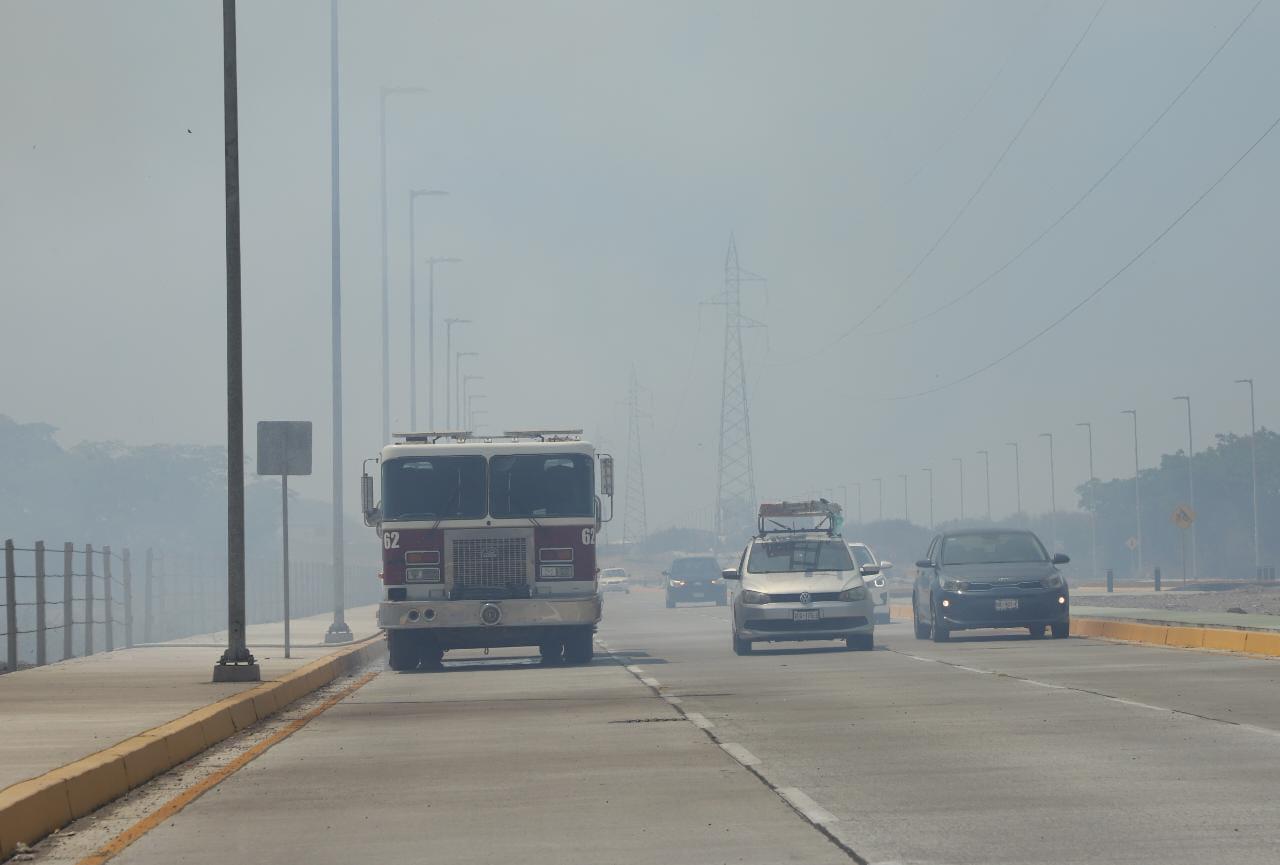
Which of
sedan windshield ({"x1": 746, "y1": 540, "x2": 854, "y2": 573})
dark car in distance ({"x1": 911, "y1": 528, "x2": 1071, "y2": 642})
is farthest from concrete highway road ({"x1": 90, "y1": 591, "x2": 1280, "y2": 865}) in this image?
dark car in distance ({"x1": 911, "y1": 528, "x2": 1071, "y2": 642})

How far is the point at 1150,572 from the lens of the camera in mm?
169000

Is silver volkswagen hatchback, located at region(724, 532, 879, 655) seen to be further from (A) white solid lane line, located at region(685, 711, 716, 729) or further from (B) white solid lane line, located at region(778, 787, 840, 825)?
(B) white solid lane line, located at region(778, 787, 840, 825)

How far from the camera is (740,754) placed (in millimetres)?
14078

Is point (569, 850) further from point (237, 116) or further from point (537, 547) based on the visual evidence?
point (537, 547)

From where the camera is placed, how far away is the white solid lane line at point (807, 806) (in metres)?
10.5

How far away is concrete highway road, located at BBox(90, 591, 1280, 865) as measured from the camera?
383 inches

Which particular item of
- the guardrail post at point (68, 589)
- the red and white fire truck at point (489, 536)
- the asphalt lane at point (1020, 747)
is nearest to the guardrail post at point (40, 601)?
the guardrail post at point (68, 589)

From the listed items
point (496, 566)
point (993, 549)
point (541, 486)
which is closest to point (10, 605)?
point (496, 566)

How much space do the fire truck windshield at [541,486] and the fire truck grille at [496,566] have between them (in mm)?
380

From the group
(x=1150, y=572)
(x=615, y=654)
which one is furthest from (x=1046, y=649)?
(x=1150, y=572)

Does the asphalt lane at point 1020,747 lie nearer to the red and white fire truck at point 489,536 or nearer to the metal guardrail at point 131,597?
the red and white fire truck at point 489,536

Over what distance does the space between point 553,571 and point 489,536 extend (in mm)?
941

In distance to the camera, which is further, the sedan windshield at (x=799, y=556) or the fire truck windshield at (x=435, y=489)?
the sedan windshield at (x=799, y=556)

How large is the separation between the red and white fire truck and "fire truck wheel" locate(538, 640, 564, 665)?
116 cm
